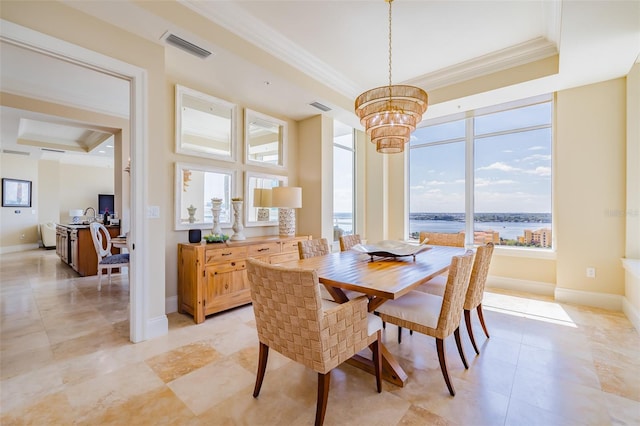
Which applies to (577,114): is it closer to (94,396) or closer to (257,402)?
(257,402)

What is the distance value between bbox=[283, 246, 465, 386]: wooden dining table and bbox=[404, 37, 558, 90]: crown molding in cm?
266

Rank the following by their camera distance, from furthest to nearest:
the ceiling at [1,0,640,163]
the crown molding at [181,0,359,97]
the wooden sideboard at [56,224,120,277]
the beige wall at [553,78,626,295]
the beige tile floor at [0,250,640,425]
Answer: the wooden sideboard at [56,224,120,277] → the beige wall at [553,78,626,295] → the crown molding at [181,0,359,97] → the ceiling at [1,0,640,163] → the beige tile floor at [0,250,640,425]

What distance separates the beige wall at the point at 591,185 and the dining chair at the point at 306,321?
11.3ft

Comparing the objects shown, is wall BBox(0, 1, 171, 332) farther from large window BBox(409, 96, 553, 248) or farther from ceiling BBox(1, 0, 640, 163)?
large window BBox(409, 96, 553, 248)

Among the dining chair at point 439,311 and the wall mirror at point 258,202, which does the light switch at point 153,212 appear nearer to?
the wall mirror at point 258,202

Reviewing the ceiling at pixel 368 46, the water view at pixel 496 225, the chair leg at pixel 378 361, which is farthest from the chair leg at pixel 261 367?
the water view at pixel 496 225

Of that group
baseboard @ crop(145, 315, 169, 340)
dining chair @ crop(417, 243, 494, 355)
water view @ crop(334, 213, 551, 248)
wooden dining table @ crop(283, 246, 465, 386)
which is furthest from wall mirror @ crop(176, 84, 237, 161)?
dining chair @ crop(417, 243, 494, 355)

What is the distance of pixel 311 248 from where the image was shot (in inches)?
107

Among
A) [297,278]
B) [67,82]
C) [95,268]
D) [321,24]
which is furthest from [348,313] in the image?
[95,268]

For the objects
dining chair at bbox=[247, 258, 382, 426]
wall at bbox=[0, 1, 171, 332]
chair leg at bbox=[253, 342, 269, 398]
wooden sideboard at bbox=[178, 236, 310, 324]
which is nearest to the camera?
dining chair at bbox=[247, 258, 382, 426]

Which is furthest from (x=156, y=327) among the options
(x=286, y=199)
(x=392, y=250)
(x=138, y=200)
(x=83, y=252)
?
(x=83, y=252)

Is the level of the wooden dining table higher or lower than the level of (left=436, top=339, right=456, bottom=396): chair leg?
higher

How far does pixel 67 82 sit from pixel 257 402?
185 inches

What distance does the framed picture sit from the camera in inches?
295
